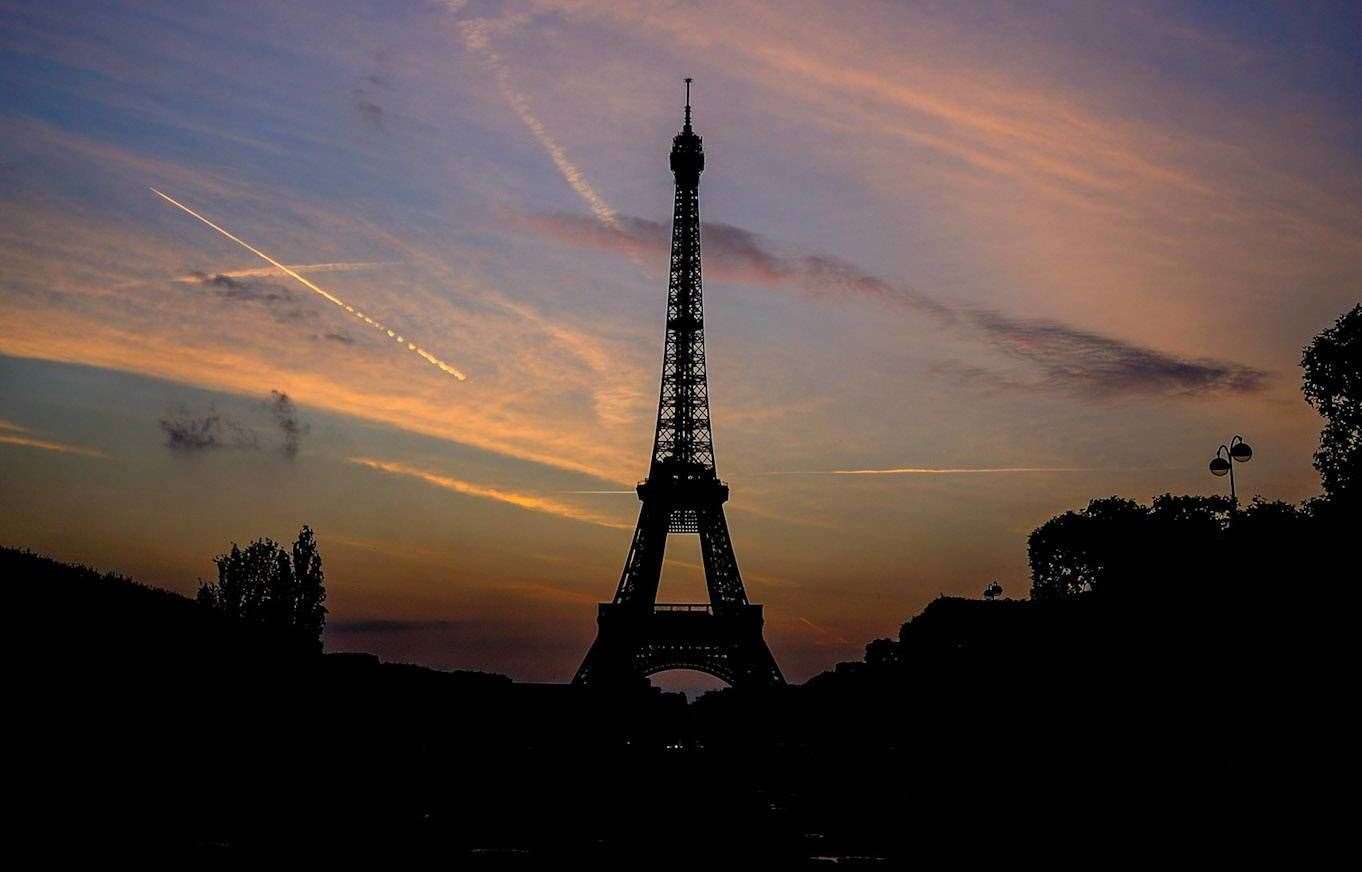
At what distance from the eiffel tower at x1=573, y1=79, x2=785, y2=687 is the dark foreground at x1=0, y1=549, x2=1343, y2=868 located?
80.9ft

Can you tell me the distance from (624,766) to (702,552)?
30.7 metres

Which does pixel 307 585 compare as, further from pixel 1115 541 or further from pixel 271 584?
pixel 1115 541

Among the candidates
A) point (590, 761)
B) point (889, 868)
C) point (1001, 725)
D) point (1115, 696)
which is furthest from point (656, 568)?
point (889, 868)

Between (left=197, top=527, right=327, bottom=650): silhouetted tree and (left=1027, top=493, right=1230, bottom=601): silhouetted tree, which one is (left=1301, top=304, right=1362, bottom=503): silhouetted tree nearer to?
(left=1027, top=493, right=1230, bottom=601): silhouetted tree

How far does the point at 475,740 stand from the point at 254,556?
54.1ft

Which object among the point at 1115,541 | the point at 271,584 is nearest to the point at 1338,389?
the point at 1115,541

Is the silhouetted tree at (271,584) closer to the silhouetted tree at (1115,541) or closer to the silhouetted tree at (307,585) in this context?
the silhouetted tree at (307,585)

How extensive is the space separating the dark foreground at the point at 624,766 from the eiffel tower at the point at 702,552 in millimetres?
24655

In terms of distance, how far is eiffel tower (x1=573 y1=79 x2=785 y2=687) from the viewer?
8938 cm

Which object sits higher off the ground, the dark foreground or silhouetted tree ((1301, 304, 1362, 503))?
silhouetted tree ((1301, 304, 1362, 503))

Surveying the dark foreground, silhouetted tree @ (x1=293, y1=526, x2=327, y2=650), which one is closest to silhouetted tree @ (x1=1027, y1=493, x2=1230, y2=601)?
the dark foreground

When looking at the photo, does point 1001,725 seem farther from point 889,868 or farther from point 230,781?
point 889,868

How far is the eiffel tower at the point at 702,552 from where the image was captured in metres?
89.4

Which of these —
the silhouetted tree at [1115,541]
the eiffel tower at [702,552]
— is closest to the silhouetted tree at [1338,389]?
the silhouetted tree at [1115,541]
